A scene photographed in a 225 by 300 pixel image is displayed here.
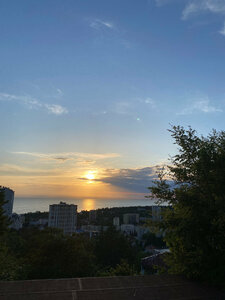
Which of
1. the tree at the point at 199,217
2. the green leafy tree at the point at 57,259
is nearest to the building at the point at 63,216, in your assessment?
the green leafy tree at the point at 57,259

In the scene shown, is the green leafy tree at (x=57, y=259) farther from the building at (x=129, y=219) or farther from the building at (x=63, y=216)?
the building at (x=129, y=219)

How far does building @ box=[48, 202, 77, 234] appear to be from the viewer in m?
102

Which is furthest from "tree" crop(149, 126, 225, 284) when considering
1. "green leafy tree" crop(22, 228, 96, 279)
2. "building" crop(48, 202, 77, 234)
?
"building" crop(48, 202, 77, 234)

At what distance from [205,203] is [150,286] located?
2.18 meters

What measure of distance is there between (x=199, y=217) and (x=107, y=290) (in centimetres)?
258

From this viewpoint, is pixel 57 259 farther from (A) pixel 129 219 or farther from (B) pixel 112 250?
(A) pixel 129 219

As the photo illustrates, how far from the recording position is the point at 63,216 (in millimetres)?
104500

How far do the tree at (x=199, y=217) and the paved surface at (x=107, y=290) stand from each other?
2.00 ft

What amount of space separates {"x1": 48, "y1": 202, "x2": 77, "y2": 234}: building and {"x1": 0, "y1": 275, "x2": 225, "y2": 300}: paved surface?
10338 cm

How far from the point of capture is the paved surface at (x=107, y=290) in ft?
12.4

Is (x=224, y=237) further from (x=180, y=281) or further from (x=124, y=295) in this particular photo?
(x=124, y=295)

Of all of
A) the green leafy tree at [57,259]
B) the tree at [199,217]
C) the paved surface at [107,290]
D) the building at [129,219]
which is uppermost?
the tree at [199,217]

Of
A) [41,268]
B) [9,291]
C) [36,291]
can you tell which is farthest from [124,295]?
[41,268]

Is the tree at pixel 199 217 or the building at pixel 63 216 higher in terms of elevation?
the tree at pixel 199 217
